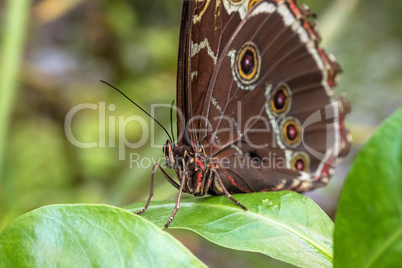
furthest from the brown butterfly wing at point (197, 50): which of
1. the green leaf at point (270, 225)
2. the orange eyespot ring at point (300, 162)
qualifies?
the orange eyespot ring at point (300, 162)

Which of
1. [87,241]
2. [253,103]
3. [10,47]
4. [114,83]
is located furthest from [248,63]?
[114,83]

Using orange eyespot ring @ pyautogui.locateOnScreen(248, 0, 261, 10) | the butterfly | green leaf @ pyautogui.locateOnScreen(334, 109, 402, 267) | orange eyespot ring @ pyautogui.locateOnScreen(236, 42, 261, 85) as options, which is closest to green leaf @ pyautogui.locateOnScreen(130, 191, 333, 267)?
the butterfly

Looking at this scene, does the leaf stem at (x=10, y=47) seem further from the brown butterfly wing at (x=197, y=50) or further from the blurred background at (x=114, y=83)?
the brown butterfly wing at (x=197, y=50)

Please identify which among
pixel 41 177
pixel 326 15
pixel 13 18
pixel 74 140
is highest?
pixel 326 15

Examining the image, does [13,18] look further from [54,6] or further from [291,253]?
[291,253]

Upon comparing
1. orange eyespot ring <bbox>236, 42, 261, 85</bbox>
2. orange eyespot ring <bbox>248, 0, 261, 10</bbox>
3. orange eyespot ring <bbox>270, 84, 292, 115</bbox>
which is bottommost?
orange eyespot ring <bbox>270, 84, 292, 115</bbox>

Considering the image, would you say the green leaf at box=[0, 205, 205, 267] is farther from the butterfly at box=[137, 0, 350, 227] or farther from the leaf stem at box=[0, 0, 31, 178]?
the leaf stem at box=[0, 0, 31, 178]

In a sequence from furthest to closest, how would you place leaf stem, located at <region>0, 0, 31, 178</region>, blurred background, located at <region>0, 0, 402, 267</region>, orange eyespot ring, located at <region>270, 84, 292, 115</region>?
1. blurred background, located at <region>0, 0, 402, 267</region>
2. leaf stem, located at <region>0, 0, 31, 178</region>
3. orange eyespot ring, located at <region>270, 84, 292, 115</region>

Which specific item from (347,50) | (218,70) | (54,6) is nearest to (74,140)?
(54,6)
